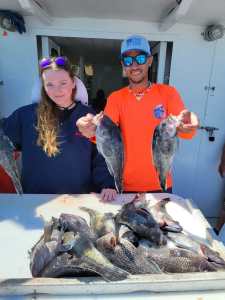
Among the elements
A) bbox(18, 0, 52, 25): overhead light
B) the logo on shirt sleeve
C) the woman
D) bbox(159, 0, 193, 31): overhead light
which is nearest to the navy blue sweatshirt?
the woman

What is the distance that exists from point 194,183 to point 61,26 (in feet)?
9.76

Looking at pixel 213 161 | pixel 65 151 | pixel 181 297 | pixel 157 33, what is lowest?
pixel 213 161

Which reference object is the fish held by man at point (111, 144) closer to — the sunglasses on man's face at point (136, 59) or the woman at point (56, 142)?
the woman at point (56, 142)

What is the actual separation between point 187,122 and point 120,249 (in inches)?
37.0

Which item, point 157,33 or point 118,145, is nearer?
point 118,145

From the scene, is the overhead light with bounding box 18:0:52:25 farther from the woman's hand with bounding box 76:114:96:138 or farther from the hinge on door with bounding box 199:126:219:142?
the hinge on door with bounding box 199:126:219:142

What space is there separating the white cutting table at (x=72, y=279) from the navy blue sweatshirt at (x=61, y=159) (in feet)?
0.55

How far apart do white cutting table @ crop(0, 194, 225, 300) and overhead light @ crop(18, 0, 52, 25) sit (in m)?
1.94

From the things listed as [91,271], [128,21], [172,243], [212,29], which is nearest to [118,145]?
[172,243]

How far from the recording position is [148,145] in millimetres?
2053

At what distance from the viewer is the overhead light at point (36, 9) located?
2.49m

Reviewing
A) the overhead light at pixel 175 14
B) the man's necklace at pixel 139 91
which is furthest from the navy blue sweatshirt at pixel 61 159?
the overhead light at pixel 175 14

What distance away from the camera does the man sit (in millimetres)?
2041

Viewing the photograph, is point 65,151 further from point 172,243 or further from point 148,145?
point 172,243
